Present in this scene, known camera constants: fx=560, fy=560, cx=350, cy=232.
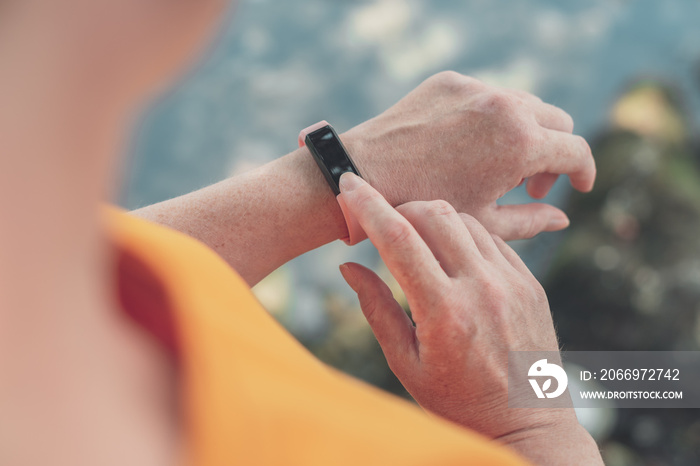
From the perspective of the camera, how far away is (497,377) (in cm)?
73

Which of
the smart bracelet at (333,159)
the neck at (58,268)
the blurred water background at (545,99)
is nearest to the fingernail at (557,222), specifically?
the smart bracelet at (333,159)

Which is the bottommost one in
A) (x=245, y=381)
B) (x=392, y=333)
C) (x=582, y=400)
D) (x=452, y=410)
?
(x=582, y=400)

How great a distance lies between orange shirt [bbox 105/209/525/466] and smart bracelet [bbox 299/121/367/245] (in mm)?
584

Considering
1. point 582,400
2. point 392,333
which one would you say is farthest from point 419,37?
point 392,333

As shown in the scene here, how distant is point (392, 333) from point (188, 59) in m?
0.56

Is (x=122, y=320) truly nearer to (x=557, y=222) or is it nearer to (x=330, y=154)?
(x=330, y=154)

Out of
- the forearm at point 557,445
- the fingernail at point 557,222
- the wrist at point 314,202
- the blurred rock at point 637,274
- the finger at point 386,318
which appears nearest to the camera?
the forearm at point 557,445

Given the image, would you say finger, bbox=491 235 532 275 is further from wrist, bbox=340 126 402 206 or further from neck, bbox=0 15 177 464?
neck, bbox=0 15 177 464

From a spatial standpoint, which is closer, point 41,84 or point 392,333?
point 41,84

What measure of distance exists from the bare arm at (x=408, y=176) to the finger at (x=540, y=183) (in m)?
0.03

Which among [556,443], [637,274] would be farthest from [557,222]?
[637,274]

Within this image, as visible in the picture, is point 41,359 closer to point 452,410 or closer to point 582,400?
point 452,410

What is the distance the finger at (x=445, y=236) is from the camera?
30.3 inches

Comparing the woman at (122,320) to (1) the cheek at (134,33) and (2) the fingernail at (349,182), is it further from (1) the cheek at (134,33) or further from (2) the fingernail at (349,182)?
(2) the fingernail at (349,182)
